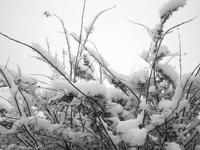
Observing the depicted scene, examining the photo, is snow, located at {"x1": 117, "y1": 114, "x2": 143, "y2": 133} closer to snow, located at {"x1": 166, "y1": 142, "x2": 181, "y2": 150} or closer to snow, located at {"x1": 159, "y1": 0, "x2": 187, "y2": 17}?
snow, located at {"x1": 166, "y1": 142, "x2": 181, "y2": 150}

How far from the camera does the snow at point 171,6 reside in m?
0.97

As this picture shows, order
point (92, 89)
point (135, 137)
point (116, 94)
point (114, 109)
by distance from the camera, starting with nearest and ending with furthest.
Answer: point (135, 137), point (92, 89), point (114, 109), point (116, 94)

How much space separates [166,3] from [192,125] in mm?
585

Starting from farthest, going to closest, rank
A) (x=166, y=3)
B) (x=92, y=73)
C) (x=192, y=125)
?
1. (x=92, y=73)
2. (x=192, y=125)
3. (x=166, y=3)

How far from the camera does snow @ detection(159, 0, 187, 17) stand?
0.97 metres

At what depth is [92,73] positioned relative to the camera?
1656 millimetres

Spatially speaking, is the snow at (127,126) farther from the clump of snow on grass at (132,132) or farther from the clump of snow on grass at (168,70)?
the clump of snow on grass at (168,70)

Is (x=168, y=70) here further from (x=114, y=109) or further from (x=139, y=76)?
(x=114, y=109)

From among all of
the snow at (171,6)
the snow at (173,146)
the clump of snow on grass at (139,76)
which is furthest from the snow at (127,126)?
the snow at (171,6)

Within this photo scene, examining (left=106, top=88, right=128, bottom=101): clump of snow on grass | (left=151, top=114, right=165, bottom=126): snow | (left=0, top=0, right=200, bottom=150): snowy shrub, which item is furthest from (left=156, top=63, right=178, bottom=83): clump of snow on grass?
(left=151, top=114, right=165, bottom=126): snow

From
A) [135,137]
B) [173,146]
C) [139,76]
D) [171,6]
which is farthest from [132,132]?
[171,6]

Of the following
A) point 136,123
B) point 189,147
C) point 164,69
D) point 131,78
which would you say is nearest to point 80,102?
point 136,123

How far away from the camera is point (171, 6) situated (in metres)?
0.98

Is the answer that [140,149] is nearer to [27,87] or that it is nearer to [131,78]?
[131,78]
